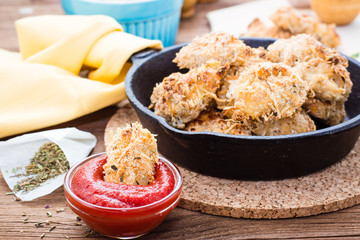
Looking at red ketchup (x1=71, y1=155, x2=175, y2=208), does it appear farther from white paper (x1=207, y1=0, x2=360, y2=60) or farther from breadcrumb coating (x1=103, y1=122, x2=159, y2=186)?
white paper (x1=207, y1=0, x2=360, y2=60)

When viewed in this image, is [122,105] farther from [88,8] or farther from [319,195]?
[319,195]

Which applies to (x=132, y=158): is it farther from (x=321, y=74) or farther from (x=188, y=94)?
(x=321, y=74)

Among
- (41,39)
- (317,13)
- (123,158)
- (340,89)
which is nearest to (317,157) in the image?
(340,89)

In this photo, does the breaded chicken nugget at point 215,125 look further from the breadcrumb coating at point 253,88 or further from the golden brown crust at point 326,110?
the golden brown crust at point 326,110

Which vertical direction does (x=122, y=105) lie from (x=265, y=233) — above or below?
below

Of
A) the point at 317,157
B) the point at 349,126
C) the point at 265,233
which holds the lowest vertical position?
the point at 265,233

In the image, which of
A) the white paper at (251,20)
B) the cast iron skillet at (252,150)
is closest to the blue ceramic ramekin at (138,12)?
the white paper at (251,20)

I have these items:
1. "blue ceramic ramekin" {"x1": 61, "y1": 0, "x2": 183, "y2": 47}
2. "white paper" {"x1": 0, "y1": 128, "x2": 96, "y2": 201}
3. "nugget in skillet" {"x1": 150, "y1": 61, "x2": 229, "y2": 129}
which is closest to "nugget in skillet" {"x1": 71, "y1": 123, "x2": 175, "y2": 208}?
"nugget in skillet" {"x1": 150, "y1": 61, "x2": 229, "y2": 129}

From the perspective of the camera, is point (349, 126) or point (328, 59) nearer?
point (349, 126)

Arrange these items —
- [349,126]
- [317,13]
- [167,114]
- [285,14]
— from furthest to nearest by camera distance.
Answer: [317,13] < [285,14] < [167,114] < [349,126]
